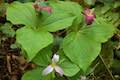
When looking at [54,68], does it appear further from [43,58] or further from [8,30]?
Answer: [8,30]

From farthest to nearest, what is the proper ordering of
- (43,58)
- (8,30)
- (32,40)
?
(8,30)
(43,58)
(32,40)

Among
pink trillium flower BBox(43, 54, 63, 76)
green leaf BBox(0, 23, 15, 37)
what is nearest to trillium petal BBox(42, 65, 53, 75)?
pink trillium flower BBox(43, 54, 63, 76)

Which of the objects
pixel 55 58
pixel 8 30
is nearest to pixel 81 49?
pixel 55 58

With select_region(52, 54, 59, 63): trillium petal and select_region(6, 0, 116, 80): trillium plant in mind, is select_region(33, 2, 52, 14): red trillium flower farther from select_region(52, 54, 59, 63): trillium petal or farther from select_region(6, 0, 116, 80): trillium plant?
select_region(52, 54, 59, 63): trillium petal

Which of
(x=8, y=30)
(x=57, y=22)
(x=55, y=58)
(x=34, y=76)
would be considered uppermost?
(x=57, y=22)

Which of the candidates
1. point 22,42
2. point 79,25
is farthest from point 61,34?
point 22,42

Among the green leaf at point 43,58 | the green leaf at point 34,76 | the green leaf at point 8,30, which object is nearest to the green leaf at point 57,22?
the green leaf at point 43,58
